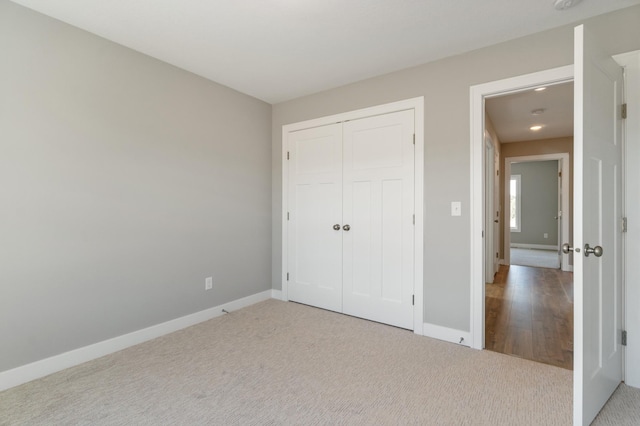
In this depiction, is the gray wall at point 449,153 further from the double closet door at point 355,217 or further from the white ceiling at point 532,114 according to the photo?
the white ceiling at point 532,114

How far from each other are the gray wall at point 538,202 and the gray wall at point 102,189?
8308mm

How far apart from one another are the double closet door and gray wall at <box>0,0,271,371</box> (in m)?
0.75

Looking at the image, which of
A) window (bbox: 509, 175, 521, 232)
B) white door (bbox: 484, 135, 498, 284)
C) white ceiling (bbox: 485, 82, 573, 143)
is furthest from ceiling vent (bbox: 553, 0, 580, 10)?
window (bbox: 509, 175, 521, 232)

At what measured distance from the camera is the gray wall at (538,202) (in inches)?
315

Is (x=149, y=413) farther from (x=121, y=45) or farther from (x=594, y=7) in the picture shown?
(x=594, y=7)

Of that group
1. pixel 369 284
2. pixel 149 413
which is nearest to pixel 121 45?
pixel 149 413

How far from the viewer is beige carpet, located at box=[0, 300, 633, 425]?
1607 millimetres

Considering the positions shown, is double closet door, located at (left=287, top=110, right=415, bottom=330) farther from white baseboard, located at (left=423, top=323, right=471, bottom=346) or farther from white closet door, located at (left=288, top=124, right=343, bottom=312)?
white baseboard, located at (left=423, top=323, right=471, bottom=346)

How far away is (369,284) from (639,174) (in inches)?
81.6

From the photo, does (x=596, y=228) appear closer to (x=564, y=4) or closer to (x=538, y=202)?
(x=564, y=4)

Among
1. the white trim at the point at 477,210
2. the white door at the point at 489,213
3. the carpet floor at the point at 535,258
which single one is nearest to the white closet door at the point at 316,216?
the white trim at the point at 477,210

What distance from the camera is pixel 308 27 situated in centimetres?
213

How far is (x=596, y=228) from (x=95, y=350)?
3.25 meters

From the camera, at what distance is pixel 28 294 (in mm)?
1934
